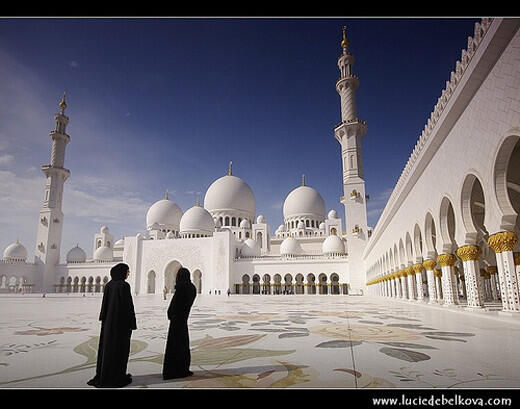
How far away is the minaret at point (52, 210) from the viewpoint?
26.7 meters

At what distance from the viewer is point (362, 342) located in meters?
3.14

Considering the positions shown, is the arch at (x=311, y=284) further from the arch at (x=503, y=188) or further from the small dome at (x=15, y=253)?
the small dome at (x=15, y=253)

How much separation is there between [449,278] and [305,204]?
24185 millimetres

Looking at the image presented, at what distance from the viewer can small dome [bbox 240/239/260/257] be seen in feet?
84.2

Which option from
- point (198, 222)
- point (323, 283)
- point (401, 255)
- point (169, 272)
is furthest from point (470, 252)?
point (198, 222)

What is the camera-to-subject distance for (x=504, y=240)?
4871mm

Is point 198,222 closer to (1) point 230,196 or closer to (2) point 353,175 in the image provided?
(1) point 230,196

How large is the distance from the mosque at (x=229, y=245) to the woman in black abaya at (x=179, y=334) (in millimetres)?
20126

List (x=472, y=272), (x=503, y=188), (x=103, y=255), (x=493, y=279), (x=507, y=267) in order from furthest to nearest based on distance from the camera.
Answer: (x=103, y=255) → (x=493, y=279) → (x=472, y=272) → (x=507, y=267) → (x=503, y=188)

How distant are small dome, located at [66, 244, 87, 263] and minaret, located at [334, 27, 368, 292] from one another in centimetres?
2409

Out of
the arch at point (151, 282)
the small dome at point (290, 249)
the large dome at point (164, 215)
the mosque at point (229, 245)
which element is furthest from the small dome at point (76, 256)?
the small dome at point (290, 249)

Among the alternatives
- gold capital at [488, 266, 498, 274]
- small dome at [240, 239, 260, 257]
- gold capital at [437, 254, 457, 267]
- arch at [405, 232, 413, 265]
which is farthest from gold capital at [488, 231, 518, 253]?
small dome at [240, 239, 260, 257]

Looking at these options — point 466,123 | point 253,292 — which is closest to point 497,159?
point 466,123

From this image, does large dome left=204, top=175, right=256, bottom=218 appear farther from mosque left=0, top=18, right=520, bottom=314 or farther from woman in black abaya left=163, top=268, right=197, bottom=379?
woman in black abaya left=163, top=268, right=197, bottom=379
